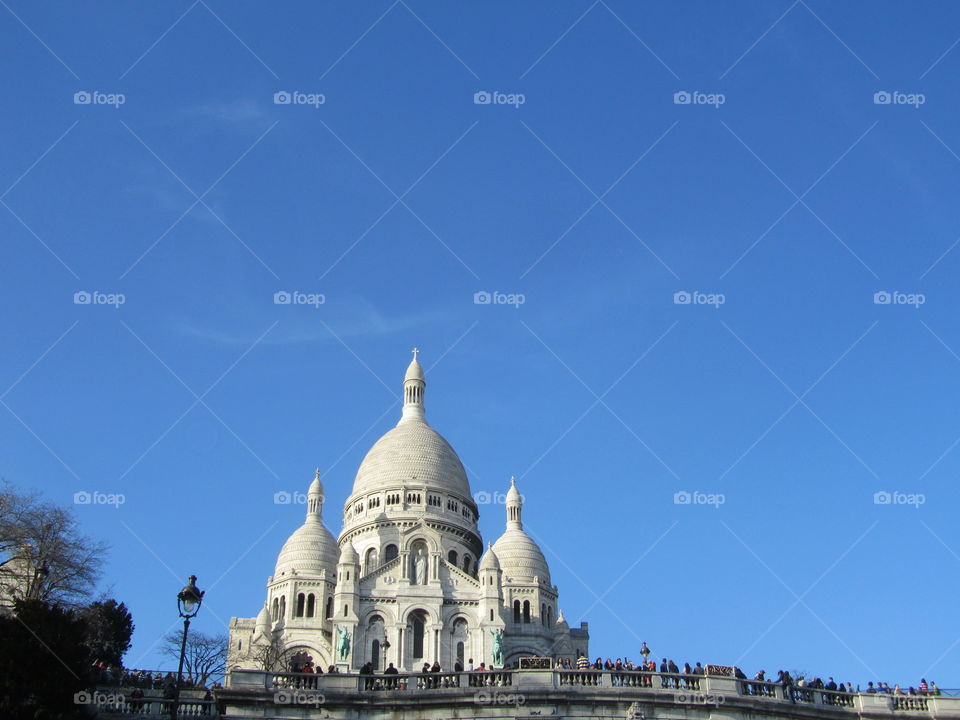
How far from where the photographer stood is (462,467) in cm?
11456

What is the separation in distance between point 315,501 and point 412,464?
10.1 meters

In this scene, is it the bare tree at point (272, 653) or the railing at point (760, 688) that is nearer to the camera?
the railing at point (760, 688)

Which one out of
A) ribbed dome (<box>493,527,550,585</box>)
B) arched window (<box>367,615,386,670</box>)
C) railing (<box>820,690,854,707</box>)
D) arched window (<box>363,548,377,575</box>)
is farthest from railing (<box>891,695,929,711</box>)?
arched window (<box>363,548,377,575</box>)

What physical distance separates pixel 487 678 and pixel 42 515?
25.3 m

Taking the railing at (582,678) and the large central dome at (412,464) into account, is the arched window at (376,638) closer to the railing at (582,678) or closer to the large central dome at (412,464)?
the large central dome at (412,464)

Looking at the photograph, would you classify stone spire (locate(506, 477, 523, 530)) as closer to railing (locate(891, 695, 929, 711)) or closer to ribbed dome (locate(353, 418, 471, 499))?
ribbed dome (locate(353, 418, 471, 499))

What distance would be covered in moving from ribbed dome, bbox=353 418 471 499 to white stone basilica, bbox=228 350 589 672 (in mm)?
138

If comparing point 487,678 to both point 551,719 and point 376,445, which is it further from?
point 376,445

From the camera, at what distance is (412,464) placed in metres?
109

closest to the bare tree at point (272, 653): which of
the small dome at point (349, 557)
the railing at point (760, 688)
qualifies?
the small dome at point (349, 557)

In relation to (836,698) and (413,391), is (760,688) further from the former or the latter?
(413,391)

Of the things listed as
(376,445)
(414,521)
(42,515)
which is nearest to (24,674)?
(42,515)

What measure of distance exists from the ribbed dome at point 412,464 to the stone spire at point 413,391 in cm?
395

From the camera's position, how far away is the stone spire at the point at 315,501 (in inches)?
4227
